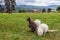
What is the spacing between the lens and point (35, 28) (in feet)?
22.7

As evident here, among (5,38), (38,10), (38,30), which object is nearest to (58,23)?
(38,30)

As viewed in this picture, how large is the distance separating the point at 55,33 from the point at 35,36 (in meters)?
0.75

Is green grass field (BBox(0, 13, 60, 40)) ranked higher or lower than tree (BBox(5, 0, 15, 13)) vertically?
higher

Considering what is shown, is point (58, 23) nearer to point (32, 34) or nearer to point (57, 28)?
point (57, 28)

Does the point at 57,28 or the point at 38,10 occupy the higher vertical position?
the point at 57,28

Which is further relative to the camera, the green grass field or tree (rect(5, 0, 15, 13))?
tree (rect(5, 0, 15, 13))

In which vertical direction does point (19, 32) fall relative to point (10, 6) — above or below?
above

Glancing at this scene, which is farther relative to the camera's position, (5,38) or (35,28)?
(35,28)

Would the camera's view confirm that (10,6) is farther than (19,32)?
Yes

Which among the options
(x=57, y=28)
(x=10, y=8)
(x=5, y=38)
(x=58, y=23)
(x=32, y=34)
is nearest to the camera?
(x=5, y=38)

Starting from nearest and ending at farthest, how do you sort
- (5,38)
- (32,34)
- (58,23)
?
(5,38), (32,34), (58,23)

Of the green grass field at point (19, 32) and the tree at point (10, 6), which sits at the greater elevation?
the green grass field at point (19, 32)

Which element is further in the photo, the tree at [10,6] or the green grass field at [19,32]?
the tree at [10,6]

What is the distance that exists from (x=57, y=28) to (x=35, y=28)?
1028 mm
